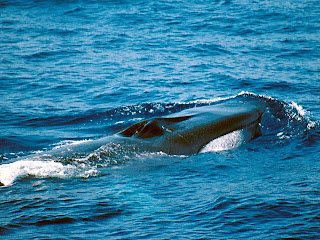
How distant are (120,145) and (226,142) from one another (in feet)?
8.02

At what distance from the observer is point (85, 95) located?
1786 cm

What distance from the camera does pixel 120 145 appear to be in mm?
10984

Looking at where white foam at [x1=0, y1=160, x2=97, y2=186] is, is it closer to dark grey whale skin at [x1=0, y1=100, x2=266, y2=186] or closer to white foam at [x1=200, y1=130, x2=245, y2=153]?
dark grey whale skin at [x1=0, y1=100, x2=266, y2=186]

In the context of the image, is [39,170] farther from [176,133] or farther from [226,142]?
[226,142]

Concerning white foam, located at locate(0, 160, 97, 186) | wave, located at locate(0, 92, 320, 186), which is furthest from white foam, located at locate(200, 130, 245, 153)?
white foam, located at locate(0, 160, 97, 186)

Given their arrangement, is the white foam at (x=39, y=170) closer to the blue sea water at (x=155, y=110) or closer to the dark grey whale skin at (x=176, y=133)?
the blue sea water at (x=155, y=110)

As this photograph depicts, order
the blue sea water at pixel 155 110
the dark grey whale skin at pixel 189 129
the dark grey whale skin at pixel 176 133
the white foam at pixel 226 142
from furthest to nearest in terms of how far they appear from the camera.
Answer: the white foam at pixel 226 142
the dark grey whale skin at pixel 189 129
the dark grey whale skin at pixel 176 133
the blue sea water at pixel 155 110

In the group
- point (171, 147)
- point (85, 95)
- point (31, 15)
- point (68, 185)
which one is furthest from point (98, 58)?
point (68, 185)

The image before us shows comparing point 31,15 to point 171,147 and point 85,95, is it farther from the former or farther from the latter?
point 171,147

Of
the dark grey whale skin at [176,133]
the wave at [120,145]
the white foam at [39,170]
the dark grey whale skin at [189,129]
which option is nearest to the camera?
the white foam at [39,170]

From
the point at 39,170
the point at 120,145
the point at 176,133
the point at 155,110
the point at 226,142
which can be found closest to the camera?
the point at 39,170

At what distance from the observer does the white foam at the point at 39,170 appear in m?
9.77

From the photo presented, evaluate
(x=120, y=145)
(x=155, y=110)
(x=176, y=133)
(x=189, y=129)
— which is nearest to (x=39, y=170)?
(x=120, y=145)

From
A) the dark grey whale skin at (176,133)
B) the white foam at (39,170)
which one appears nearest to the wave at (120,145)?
the white foam at (39,170)
